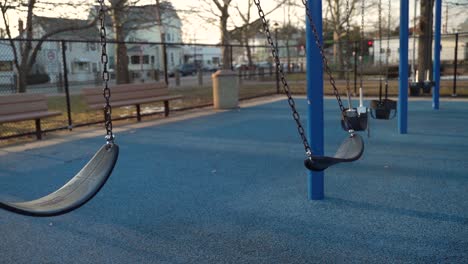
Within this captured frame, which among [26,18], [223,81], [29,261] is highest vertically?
[26,18]

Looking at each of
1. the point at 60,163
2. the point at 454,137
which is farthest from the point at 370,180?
the point at 60,163

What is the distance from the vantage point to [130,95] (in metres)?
10.1

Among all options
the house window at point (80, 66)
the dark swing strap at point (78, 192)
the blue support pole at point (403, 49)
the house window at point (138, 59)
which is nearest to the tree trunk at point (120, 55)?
the blue support pole at point (403, 49)

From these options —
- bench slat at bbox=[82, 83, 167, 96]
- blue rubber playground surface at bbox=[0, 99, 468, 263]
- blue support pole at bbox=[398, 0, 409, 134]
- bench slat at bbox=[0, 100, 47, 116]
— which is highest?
blue support pole at bbox=[398, 0, 409, 134]

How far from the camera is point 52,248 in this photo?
3.28 meters

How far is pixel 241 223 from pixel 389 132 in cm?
507

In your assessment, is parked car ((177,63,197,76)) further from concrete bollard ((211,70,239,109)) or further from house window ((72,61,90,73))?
concrete bollard ((211,70,239,109))

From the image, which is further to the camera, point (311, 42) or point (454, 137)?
point (454, 137)

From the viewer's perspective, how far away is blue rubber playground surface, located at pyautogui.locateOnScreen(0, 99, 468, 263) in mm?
3129

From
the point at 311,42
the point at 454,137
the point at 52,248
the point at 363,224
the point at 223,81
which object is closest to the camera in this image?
the point at 52,248

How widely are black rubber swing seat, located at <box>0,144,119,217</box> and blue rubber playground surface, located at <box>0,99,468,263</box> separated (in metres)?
0.46

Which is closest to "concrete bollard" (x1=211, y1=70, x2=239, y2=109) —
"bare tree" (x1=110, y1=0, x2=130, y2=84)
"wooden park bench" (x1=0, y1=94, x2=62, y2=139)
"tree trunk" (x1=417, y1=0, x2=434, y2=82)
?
"wooden park bench" (x1=0, y1=94, x2=62, y2=139)

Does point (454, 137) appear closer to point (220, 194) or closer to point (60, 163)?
point (220, 194)

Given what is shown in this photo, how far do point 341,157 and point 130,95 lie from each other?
737 centimetres
